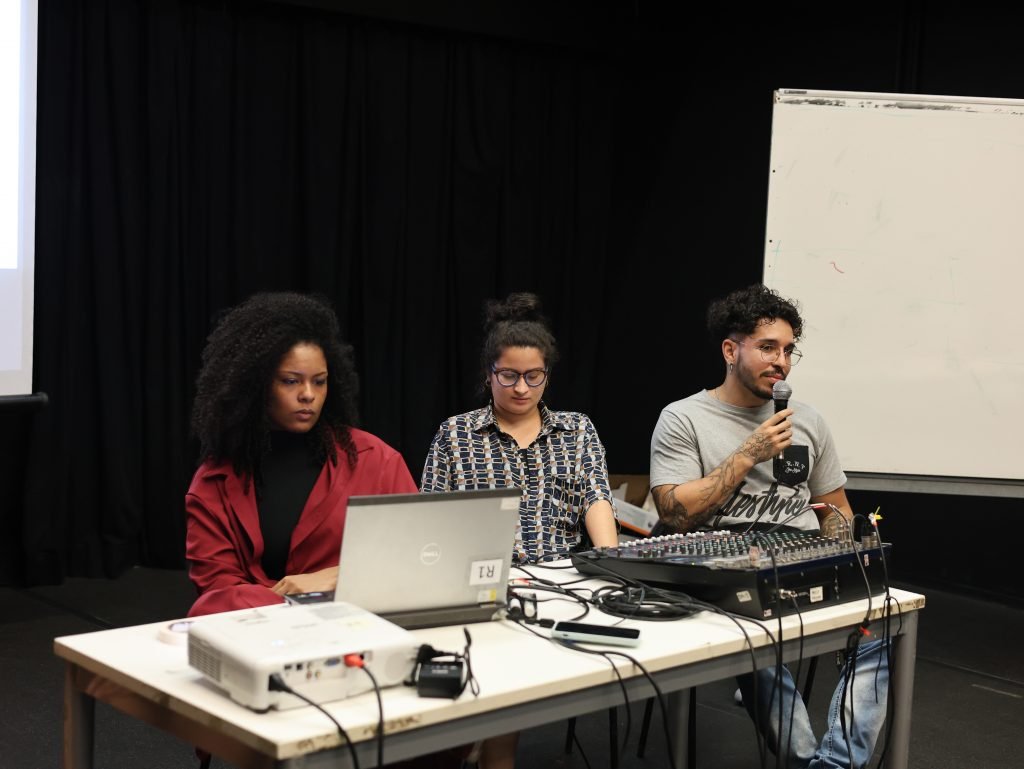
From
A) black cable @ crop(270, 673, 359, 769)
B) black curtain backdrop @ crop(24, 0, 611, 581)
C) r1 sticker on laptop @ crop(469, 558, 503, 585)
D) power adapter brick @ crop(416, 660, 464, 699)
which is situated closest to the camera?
black cable @ crop(270, 673, 359, 769)

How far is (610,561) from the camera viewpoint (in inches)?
85.9

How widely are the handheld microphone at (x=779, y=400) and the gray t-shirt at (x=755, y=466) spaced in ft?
0.08

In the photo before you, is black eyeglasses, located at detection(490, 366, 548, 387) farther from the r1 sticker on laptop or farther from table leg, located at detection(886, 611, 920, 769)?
table leg, located at detection(886, 611, 920, 769)

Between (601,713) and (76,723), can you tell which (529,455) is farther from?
(76,723)

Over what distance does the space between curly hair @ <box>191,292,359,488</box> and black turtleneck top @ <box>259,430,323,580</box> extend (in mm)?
32

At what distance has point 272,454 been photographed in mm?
2281

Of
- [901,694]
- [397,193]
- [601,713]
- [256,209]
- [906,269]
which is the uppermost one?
[397,193]

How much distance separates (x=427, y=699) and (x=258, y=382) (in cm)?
92

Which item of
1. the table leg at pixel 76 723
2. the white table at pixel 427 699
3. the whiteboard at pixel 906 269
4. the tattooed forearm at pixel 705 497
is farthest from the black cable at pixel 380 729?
the whiteboard at pixel 906 269

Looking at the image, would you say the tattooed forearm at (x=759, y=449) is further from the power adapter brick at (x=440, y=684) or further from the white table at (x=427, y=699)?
the power adapter brick at (x=440, y=684)

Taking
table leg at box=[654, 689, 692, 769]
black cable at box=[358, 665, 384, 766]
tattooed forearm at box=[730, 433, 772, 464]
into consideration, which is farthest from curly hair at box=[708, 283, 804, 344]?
black cable at box=[358, 665, 384, 766]

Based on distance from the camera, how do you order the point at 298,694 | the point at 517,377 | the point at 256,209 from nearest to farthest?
the point at 298,694, the point at 517,377, the point at 256,209

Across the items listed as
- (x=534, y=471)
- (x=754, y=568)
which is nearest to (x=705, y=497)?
(x=534, y=471)

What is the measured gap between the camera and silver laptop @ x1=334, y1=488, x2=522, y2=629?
1716 mm
